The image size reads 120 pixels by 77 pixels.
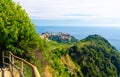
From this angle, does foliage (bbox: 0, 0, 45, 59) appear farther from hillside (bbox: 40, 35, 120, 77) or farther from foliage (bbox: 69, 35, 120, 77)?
foliage (bbox: 69, 35, 120, 77)

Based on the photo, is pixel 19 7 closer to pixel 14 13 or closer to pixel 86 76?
pixel 14 13

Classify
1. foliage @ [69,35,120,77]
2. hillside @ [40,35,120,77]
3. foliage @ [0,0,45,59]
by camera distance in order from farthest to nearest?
foliage @ [69,35,120,77] → hillside @ [40,35,120,77] → foliage @ [0,0,45,59]

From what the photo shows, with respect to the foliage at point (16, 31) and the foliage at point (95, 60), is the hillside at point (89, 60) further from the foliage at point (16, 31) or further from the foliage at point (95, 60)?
the foliage at point (16, 31)

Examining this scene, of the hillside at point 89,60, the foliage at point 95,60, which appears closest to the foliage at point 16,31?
the hillside at point 89,60

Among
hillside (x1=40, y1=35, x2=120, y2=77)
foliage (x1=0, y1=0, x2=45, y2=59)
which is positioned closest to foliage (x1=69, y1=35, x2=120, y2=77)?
hillside (x1=40, y1=35, x2=120, y2=77)

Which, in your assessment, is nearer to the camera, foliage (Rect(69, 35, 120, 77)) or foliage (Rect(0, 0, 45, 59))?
foliage (Rect(0, 0, 45, 59))

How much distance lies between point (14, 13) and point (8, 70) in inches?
371

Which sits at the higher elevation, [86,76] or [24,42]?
[24,42]

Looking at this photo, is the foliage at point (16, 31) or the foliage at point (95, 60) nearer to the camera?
the foliage at point (16, 31)

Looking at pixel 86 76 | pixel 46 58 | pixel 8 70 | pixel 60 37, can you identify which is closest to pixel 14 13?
pixel 46 58

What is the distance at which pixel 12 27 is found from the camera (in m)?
25.0

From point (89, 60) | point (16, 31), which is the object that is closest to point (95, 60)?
point (89, 60)

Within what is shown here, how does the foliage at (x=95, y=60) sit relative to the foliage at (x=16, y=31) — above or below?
below

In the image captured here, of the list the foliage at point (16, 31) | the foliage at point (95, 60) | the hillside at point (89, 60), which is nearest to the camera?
the foliage at point (16, 31)
